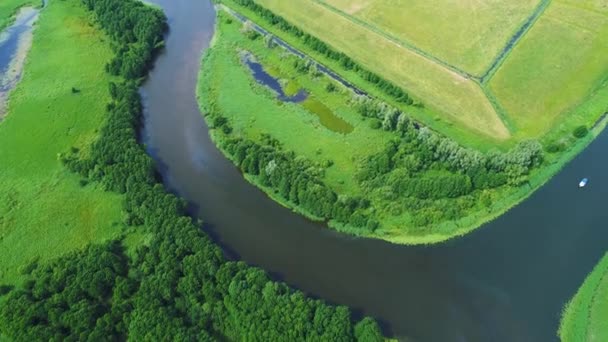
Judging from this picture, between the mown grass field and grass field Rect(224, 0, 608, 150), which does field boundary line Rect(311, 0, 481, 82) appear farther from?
the mown grass field

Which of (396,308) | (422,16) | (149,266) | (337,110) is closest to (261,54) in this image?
(337,110)

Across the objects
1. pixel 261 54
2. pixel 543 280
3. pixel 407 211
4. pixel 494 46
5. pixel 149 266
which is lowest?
pixel 149 266

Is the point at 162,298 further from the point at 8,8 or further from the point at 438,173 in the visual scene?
the point at 8,8

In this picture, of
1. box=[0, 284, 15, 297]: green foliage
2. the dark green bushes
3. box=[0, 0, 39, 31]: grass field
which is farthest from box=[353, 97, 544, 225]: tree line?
box=[0, 0, 39, 31]: grass field

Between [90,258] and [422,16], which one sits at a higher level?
[422,16]

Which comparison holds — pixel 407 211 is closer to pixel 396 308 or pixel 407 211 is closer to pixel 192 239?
pixel 396 308
